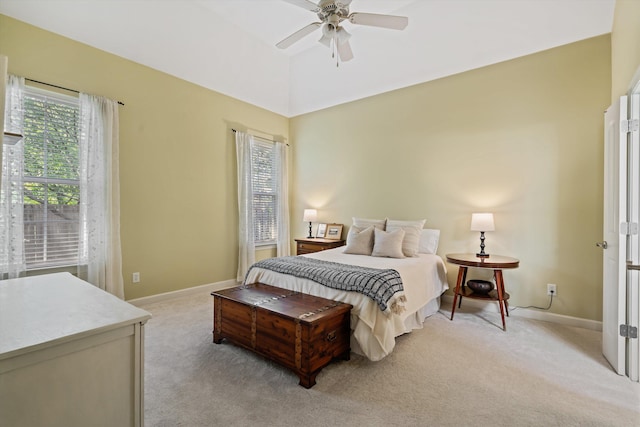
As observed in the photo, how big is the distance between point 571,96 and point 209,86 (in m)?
4.41

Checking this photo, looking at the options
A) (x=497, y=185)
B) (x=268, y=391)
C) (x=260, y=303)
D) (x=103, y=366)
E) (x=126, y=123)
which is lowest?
(x=268, y=391)

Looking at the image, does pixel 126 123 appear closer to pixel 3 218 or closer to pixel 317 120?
pixel 3 218

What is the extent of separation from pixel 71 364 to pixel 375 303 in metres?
1.86

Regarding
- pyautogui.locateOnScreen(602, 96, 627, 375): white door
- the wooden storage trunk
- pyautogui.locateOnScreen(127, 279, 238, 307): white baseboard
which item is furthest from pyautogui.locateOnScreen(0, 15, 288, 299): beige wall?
pyautogui.locateOnScreen(602, 96, 627, 375): white door

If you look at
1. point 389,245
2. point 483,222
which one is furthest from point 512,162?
point 389,245

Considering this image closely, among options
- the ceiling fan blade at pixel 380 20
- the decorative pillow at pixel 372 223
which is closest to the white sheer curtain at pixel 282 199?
the decorative pillow at pixel 372 223

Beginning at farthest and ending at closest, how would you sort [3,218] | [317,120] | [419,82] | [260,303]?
[317,120], [419,82], [3,218], [260,303]

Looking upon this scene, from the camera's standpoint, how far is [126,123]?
3539 millimetres

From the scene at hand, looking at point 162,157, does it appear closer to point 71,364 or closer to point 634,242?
point 71,364

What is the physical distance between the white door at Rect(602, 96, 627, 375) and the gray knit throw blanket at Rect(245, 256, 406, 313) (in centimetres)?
152

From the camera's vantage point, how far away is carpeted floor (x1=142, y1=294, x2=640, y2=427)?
1.74 meters

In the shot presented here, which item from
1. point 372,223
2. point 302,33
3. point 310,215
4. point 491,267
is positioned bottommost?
point 491,267

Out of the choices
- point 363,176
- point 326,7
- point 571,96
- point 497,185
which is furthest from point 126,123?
point 571,96

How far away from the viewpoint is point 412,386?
6.73 ft
